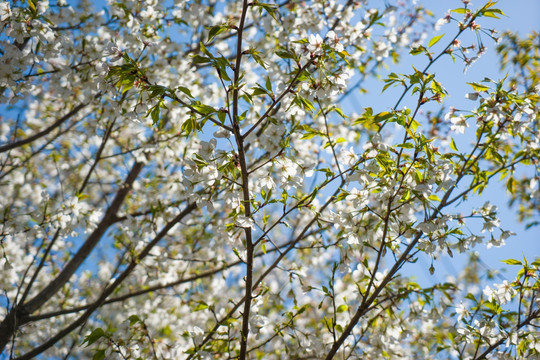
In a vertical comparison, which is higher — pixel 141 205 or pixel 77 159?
pixel 77 159

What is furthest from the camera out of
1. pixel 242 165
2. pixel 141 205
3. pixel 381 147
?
pixel 141 205

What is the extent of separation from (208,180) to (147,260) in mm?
2508

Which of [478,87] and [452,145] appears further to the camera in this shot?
[452,145]

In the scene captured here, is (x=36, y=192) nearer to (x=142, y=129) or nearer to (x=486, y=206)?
(x=142, y=129)

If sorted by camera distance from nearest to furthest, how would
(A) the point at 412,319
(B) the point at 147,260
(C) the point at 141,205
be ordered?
1. (A) the point at 412,319
2. (B) the point at 147,260
3. (C) the point at 141,205

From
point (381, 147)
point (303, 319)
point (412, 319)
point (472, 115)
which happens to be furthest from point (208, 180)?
point (303, 319)

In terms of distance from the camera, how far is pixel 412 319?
2576mm

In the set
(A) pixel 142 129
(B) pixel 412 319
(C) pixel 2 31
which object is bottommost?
(B) pixel 412 319

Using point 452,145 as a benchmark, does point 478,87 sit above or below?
above

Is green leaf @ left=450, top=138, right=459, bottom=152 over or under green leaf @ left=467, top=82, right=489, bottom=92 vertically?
under

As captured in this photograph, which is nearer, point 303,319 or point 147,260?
point 147,260

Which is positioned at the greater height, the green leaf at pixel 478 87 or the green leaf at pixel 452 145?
the green leaf at pixel 478 87

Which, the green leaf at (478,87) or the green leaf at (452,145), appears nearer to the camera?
the green leaf at (478,87)

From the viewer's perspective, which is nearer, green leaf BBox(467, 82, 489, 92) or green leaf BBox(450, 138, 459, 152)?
green leaf BBox(467, 82, 489, 92)
